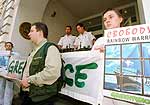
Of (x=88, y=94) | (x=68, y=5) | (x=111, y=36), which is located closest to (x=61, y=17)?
(x=68, y=5)

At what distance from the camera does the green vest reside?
194 cm

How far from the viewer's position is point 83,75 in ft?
7.39

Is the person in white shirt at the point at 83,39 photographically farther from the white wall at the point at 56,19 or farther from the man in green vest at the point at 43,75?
the man in green vest at the point at 43,75

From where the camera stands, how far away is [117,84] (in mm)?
1334

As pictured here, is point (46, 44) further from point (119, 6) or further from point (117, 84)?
point (119, 6)

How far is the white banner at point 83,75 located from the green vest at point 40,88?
36cm

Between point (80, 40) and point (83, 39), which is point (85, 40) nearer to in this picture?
point (83, 39)

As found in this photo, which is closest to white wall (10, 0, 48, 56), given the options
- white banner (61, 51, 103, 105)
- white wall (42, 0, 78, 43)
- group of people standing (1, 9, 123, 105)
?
white wall (42, 0, 78, 43)

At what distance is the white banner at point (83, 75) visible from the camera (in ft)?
6.84

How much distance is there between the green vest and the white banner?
1.18ft

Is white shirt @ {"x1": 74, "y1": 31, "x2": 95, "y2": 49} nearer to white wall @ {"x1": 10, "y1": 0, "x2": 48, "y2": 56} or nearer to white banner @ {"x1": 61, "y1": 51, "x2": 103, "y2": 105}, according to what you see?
white wall @ {"x1": 10, "y1": 0, "x2": 48, "y2": 56}

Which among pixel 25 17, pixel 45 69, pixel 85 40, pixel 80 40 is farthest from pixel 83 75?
pixel 25 17

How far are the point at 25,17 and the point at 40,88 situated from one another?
4.62 metres

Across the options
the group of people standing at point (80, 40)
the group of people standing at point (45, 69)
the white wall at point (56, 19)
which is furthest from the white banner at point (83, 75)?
the white wall at point (56, 19)
